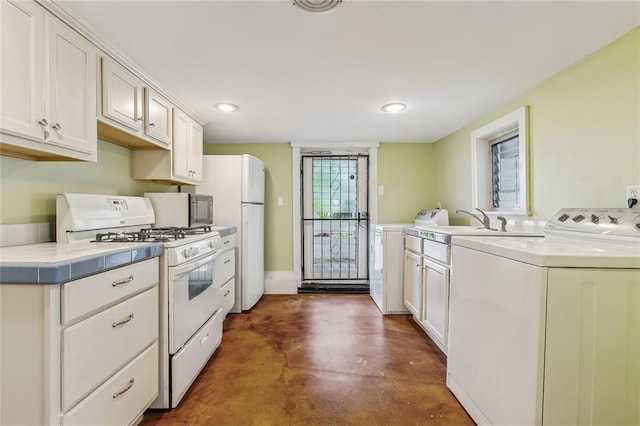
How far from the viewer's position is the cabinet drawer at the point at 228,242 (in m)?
2.59

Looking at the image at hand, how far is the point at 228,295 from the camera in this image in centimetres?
270

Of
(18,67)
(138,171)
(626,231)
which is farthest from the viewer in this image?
(138,171)

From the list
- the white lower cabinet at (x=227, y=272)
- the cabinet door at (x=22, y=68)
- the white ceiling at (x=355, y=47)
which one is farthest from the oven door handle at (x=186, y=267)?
the white ceiling at (x=355, y=47)

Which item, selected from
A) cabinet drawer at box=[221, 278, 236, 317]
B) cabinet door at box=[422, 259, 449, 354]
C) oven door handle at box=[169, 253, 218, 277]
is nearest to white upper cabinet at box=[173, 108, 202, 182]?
oven door handle at box=[169, 253, 218, 277]

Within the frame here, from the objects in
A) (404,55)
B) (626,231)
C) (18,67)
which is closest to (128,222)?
(18,67)

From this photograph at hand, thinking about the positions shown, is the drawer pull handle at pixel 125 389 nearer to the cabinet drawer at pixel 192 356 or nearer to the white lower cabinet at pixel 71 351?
the white lower cabinet at pixel 71 351

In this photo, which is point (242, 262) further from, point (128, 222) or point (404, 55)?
point (404, 55)

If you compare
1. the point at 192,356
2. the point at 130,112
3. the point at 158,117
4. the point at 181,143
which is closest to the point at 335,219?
the point at 181,143

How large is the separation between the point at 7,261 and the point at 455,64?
2324mm

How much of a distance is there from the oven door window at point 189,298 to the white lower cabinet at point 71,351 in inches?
9.2

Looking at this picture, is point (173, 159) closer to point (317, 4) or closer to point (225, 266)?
point (225, 266)

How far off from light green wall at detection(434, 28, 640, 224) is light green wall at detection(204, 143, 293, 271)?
100 inches

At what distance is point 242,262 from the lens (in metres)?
3.01

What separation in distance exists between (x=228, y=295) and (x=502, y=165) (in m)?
2.85
